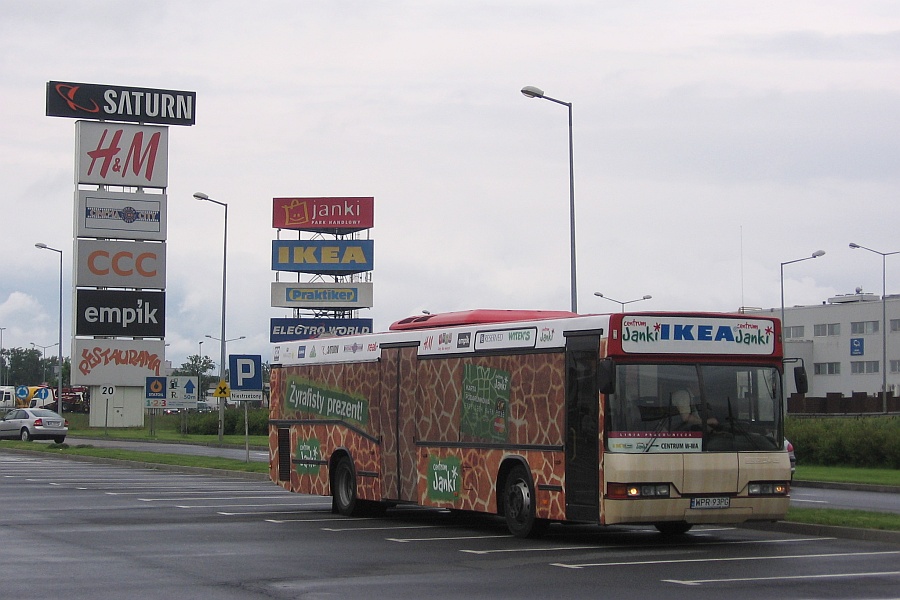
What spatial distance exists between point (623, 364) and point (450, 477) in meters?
3.52

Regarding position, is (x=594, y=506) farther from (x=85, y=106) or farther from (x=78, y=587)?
(x=85, y=106)

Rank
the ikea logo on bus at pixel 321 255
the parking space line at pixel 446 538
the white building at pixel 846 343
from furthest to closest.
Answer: the white building at pixel 846 343 < the ikea logo on bus at pixel 321 255 < the parking space line at pixel 446 538

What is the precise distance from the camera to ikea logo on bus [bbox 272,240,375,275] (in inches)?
3750

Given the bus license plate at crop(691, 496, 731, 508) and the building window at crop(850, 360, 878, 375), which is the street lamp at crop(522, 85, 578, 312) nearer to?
the bus license plate at crop(691, 496, 731, 508)

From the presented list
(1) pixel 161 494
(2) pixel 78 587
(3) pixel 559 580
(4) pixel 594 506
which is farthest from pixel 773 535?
(1) pixel 161 494

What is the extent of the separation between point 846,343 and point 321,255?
39.5m

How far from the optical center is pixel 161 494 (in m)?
25.3

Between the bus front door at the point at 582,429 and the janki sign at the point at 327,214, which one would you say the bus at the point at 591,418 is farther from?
the janki sign at the point at 327,214

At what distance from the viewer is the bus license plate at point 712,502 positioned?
15.5 meters

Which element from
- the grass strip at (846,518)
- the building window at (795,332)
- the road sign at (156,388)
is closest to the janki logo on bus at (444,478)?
the grass strip at (846,518)

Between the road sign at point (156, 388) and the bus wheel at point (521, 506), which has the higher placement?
the road sign at point (156, 388)

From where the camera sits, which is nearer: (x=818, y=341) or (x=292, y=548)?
(x=292, y=548)

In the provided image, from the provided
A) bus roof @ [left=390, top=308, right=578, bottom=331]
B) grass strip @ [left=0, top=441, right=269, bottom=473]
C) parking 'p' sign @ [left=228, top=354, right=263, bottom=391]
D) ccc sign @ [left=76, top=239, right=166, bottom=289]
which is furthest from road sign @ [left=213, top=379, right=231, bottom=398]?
ccc sign @ [left=76, top=239, right=166, bottom=289]

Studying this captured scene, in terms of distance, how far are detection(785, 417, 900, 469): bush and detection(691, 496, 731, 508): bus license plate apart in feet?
70.8
